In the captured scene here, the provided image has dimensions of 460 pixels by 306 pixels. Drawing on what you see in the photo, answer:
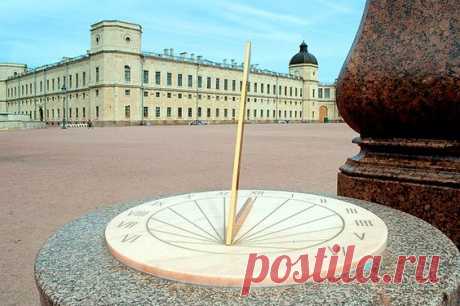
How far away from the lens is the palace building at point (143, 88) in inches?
1903

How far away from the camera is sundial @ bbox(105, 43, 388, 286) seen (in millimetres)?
1312

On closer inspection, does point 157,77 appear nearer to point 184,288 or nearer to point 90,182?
point 90,182

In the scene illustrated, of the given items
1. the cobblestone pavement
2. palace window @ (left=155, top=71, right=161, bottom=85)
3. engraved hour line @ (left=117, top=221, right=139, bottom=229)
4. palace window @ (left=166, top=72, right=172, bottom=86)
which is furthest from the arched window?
engraved hour line @ (left=117, top=221, right=139, bottom=229)

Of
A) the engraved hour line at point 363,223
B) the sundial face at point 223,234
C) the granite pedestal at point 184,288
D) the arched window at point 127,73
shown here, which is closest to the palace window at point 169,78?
the arched window at point 127,73

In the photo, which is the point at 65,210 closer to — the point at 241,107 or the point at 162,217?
the point at 162,217

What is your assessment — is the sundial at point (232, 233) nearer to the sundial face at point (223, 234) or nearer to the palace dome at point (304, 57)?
the sundial face at point (223, 234)

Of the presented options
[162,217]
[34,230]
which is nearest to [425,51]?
[162,217]

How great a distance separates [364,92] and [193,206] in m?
1.11

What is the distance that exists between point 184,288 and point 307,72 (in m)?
75.7

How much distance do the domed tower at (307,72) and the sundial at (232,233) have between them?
242 ft

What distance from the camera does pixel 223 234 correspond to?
1.67 meters

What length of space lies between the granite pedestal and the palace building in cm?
4760

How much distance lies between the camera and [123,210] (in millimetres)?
2137

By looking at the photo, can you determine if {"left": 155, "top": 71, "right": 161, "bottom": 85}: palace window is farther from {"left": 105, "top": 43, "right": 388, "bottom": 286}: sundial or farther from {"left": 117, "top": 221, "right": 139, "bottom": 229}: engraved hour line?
{"left": 117, "top": 221, "right": 139, "bottom": 229}: engraved hour line
